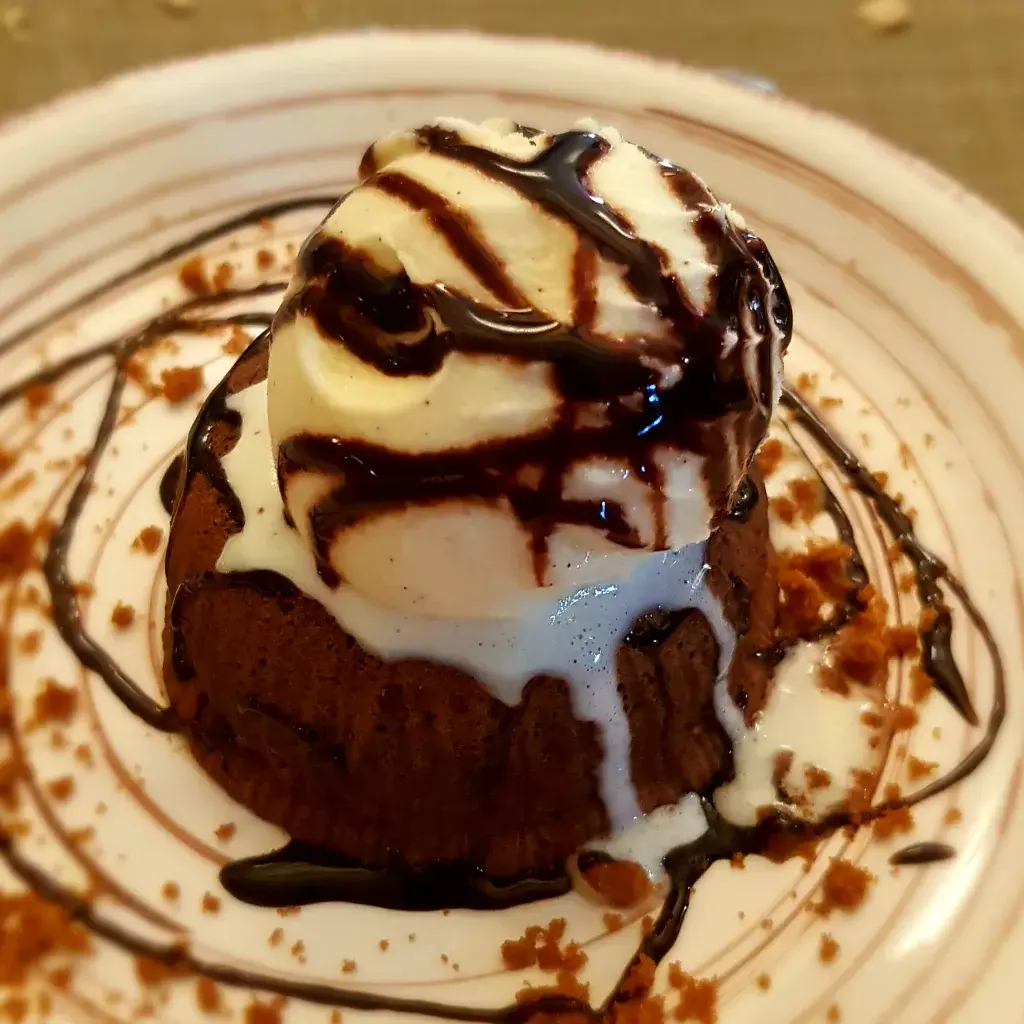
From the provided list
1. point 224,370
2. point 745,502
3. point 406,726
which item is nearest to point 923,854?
point 745,502

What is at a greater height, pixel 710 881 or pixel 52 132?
pixel 52 132

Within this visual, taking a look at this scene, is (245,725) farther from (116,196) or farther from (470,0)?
(470,0)

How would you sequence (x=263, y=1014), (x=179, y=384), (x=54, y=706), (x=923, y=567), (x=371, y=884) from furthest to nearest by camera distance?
(x=179, y=384) < (x=923, y=567) < (x=54, y=706) < (x=371, y=884) < (x=263, y=1014)

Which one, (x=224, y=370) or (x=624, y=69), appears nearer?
(x=224, y=370)

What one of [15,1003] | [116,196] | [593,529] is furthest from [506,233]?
[116,196]

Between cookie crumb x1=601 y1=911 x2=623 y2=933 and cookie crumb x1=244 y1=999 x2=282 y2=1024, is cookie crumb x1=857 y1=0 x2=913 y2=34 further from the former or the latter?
cookie crumb x1=244 y1=999 x2=282 y2=1024

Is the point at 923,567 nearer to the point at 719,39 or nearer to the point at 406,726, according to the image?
the point at 406,726
